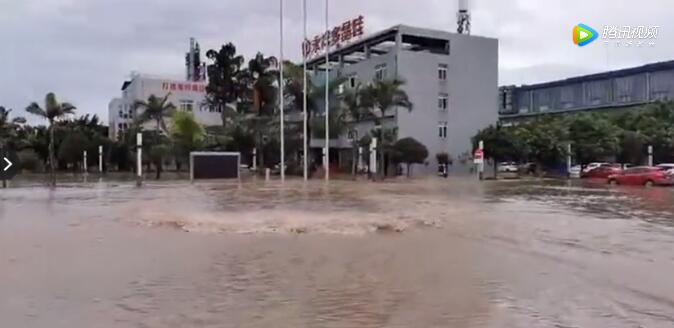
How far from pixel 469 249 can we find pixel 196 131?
45.2 m

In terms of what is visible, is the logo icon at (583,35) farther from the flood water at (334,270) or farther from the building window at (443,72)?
the flood water at (334,270)

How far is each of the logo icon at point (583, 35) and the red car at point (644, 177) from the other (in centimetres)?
1446

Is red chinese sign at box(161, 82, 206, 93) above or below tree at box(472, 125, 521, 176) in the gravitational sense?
above

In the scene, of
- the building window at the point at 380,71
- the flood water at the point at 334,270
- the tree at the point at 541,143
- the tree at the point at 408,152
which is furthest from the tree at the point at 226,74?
the flood water at the point at 334,270

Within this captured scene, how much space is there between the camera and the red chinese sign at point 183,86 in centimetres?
7985

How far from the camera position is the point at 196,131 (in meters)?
54.3

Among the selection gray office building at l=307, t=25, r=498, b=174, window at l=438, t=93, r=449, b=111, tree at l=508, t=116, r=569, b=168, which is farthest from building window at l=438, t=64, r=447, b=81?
tree at l=508, t=116, r=569, b=168

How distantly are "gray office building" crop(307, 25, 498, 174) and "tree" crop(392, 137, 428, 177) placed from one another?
312 cm

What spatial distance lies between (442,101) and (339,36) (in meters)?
11.7

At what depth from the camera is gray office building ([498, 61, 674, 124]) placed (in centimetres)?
7638

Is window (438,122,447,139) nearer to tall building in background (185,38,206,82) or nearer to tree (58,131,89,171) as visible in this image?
tree (58,131,89,171)

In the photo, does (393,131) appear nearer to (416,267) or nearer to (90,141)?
(90,141)

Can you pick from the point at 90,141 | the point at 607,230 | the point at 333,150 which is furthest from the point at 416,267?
the point at 90,141

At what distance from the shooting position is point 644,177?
126ft
